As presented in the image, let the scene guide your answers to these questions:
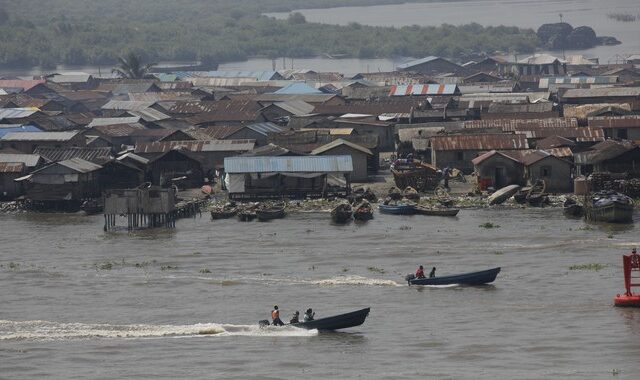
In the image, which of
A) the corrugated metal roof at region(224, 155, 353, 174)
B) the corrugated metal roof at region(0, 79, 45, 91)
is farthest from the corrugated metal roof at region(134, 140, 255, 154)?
the corrugated metal roof at region(0, 79, 45, 91)

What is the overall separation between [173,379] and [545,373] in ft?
22.2

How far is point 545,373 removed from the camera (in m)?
26.2

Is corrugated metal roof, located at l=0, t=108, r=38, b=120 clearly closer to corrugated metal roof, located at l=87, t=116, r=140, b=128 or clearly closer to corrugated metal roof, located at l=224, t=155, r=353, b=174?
corrugated metal roof, located at l=87, t=116, r=140, b=128

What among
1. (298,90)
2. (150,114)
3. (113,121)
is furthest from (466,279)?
(298,90)

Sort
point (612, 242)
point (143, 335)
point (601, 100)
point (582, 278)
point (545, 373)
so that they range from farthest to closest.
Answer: point (601, 100), point (612, 242), point (582, 278), point (143, 335), point (545, 373)

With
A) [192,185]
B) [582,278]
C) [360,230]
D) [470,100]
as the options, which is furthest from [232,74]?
[582,278]

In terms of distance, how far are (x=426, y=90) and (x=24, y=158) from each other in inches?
1193

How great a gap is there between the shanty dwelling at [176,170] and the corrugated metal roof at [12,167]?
4.47 meters

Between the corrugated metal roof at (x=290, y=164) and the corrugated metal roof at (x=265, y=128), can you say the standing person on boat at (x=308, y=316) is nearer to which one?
the corrugated metal roof at (x=290, y=164)

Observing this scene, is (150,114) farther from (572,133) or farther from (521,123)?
(572,133)

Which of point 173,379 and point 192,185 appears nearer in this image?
point 173,379

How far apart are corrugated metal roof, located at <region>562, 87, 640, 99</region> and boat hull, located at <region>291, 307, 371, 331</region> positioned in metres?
44.3

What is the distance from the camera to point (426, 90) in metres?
77.4

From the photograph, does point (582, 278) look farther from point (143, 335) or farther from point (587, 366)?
point (143, 335)
